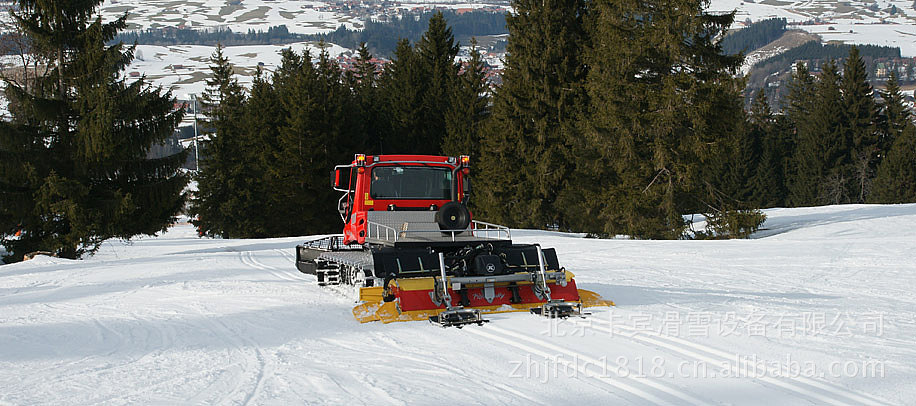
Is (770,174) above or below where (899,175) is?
below

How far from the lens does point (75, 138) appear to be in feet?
64.3

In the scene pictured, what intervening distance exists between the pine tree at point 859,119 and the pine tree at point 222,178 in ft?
149

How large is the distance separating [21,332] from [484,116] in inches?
1374

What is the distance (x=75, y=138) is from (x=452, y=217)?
14.8 metres

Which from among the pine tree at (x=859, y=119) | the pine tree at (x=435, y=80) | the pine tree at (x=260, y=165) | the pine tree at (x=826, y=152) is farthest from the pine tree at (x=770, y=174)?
the pine tree at (x=260, y=165)

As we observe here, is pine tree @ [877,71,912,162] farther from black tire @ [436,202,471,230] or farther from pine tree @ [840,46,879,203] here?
black tire @ [436,202,471,230]

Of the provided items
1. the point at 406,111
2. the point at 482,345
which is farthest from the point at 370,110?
the point at 482,345

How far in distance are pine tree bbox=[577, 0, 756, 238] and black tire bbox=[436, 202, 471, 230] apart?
1494 cm

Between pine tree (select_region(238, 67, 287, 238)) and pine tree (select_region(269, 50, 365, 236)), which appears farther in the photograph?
pine tree (select_region(238, 67, 287, 238))

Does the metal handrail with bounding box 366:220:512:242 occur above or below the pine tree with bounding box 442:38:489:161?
below

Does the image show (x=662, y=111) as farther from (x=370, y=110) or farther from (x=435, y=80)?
(x=370, y=110)

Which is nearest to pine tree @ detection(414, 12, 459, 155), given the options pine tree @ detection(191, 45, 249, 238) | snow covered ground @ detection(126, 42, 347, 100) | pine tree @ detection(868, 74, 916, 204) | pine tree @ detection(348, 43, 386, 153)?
pine tree @ detection(348, 43, 386, 153)

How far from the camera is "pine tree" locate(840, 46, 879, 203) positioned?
52.3 m

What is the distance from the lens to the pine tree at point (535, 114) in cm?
3031
